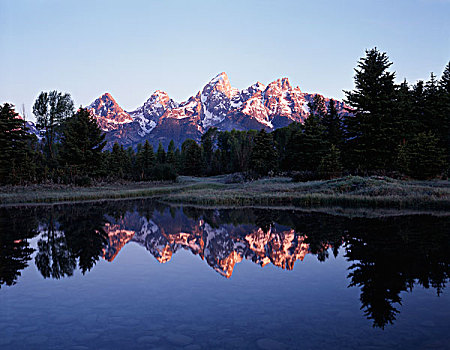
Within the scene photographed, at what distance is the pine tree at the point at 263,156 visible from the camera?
64.0m

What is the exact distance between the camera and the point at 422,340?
5.55 metres

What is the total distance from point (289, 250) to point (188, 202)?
2111 cm

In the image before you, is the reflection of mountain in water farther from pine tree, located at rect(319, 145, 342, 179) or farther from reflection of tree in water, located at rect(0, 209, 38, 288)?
pine tree, located at rect(319, 145, 342, 179)

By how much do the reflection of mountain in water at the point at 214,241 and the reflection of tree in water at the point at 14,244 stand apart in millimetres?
2832

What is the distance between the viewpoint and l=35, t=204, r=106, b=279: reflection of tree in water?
11.0 meters

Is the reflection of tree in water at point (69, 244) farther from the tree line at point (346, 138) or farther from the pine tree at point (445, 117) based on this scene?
the pine tree at point (445, 117)

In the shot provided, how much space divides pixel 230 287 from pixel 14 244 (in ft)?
33.8

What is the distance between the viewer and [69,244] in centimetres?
1430

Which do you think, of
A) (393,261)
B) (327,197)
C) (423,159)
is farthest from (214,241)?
(423,159)

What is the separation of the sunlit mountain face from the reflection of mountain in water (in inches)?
1.5

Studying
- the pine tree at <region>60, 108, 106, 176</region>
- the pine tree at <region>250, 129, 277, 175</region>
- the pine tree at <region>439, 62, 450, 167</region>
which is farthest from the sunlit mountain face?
the pine tree at <region>250, 129, 277, 175</region>

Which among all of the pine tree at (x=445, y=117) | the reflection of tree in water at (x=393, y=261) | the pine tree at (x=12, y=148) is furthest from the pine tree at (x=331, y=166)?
the pine tree at (x=12, y=148)

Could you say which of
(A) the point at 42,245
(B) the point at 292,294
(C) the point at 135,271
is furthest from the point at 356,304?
(A) the point at 42,245

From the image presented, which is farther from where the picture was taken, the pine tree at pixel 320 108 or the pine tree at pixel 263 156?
the pine tree at pixel 320 108
